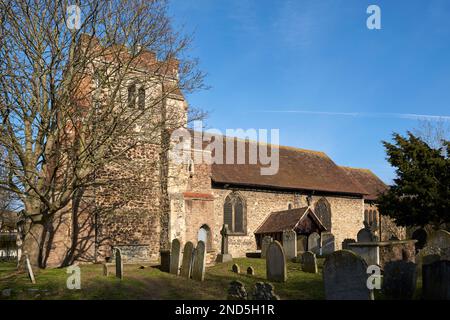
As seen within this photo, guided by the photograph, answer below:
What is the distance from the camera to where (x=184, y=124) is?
16906 mm

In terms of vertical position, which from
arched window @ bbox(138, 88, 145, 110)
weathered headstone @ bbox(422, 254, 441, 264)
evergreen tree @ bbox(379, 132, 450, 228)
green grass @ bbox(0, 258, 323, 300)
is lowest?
green grass @ bbox(0, 258, 323, 300)

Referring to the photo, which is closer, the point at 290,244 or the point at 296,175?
the point at 290,244

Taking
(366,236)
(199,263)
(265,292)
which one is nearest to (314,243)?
(366,236)

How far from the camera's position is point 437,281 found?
29.8 feet

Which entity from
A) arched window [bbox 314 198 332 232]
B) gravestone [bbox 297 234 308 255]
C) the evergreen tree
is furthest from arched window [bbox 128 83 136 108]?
arched window [bbox 314 198 332 232]

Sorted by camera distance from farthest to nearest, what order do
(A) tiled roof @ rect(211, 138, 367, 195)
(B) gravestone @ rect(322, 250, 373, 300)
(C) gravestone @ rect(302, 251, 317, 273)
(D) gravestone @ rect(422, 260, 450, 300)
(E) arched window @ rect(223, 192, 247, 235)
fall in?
1. (A) tiled roof @ rect(211, 138, 367, 195)
2. (E) arched window @ rect(223, 192, 247, 235)
3. (C) gravestone @ rect(302, 251, 317, 273)
4. (D) gravestone @ rect(422, 260, 450, 300)
5. (B) gravestone @ rect(322, 250, 373, 300)

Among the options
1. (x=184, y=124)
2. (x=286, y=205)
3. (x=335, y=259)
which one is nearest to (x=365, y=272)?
(x=335, y=259)

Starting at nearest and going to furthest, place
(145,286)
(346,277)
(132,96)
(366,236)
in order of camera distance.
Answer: (346,277), (145,286), (132,96), (366,236)

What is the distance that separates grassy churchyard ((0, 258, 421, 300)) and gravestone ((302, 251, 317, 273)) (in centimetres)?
32

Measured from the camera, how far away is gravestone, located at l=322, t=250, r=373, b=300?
857 cm

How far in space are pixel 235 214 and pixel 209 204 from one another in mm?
3430

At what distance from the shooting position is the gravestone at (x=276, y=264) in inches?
495

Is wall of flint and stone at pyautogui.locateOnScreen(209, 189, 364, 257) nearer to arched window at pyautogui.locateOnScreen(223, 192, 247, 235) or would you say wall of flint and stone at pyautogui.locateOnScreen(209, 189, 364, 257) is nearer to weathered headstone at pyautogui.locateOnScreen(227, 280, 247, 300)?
arched window at pyautogui.locateOnScreen(223, 192, 247, 235)

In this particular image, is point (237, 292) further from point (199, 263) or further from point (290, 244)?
point (290, 244)
